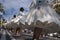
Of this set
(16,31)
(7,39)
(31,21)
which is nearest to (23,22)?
(31,21)

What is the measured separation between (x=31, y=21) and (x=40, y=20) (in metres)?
0.29

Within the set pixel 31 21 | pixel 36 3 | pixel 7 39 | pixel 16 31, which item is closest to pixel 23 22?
pixel 31 21

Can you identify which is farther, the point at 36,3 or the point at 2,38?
the point at 2,38

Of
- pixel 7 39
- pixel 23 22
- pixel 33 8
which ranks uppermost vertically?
pixel 33 8

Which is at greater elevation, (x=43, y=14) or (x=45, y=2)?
(x=45, y=2)

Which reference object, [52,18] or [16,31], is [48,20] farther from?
[16,31]

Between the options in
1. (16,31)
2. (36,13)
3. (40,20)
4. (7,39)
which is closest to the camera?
(40,20)

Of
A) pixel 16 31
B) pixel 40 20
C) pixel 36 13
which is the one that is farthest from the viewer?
pixel 16 31

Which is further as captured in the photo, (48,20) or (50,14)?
(50,14)

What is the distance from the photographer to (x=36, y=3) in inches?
244

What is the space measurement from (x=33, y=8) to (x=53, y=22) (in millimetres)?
963

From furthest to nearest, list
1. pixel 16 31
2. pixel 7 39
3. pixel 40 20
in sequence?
pixel 16 31, pixel 7 39, pixel 40 20

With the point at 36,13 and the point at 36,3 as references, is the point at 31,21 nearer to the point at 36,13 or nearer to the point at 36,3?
the point at 36,13

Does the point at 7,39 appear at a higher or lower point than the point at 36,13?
lower
